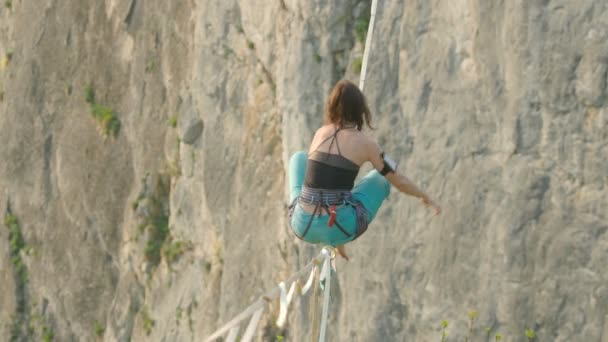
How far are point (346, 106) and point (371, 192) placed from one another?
2.08 feet

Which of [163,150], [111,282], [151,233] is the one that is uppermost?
[163,150]

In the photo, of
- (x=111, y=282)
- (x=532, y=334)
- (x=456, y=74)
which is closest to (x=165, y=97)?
(x=111, y=282)

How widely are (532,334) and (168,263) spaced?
7.92 meters

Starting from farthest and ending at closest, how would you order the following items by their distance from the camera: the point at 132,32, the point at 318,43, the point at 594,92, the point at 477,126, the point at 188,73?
the point at 132,32 < the point at 188,73 < the point at 318,43 < the point at 477,126 < the point at 594,92

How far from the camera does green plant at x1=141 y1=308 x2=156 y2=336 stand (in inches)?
685

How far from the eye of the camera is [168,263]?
56.1 feet

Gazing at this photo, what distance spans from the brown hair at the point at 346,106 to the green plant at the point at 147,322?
10559mm

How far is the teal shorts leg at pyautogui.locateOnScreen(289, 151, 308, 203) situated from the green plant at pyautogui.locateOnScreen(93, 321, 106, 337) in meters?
12.0

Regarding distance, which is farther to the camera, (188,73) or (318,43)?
(188,73)

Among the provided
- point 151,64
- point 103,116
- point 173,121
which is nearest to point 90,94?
point 103,116

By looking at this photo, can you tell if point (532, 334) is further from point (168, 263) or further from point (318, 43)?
point (168, 263)

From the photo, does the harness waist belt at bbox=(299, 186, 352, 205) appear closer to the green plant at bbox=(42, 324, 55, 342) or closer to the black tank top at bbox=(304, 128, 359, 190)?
the black tank top at bbox=(304, 128, 359, 190)

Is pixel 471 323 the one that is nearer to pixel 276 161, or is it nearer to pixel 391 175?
pixel 391 175

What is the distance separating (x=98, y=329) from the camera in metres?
19.3
